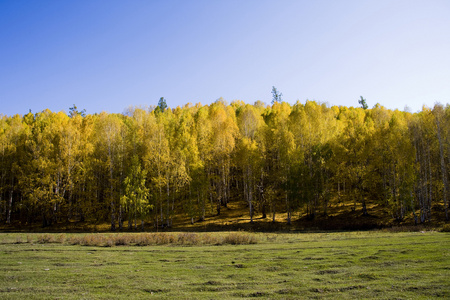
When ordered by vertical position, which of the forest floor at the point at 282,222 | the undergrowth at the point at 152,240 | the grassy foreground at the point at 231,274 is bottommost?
the forest floor at the point at 282,222

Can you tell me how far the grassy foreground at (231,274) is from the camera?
32.7 feet

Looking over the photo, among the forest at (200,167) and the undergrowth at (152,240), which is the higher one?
the forest at (200,167)

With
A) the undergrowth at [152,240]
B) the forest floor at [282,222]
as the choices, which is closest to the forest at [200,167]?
the forest floor at [282,222]

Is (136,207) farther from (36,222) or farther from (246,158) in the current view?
(36,222)

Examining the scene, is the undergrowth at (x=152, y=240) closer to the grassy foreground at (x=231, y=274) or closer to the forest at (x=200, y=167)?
the grassy foreground at (x=231, y=274)

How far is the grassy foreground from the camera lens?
996 cm

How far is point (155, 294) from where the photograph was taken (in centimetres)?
1016

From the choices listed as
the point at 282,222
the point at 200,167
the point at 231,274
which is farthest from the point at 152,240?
the point at 282,222

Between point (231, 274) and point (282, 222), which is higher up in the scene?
point (231, 274)

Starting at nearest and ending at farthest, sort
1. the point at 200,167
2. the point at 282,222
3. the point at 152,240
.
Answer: the point at 152,240 < the point at 282,222 < the point at 200,167

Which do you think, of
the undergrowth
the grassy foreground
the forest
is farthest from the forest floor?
the grassy foreground

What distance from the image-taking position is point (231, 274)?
42.0 ft

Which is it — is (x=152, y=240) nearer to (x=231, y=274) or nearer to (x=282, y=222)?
(x=231, y=274)

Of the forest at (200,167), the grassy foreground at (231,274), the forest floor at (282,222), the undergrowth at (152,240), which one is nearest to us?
the grassy foreground at (231,274)
